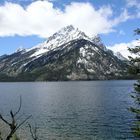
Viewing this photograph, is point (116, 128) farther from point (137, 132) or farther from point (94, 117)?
point (137, 132)

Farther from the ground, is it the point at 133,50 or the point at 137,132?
the point at 133,50

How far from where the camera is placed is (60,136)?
75.0 meters

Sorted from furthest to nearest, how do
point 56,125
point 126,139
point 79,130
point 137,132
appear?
point 56,125 < point 79,130 < point 126,139 < point 137,132

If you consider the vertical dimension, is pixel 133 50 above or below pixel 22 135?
above

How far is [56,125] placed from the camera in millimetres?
91625

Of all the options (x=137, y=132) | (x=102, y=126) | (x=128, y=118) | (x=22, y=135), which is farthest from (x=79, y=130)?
(x=137, y=132)

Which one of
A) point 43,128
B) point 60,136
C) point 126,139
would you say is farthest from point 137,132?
point 43,128

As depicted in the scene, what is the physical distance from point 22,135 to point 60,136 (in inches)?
360

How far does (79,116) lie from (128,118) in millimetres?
18725

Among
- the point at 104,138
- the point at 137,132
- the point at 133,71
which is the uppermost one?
the point at 133,71

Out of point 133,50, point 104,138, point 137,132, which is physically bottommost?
point 104,138

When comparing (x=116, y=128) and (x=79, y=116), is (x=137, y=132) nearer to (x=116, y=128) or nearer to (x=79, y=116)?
(x=116, y=128)

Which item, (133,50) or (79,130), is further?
(79,130)

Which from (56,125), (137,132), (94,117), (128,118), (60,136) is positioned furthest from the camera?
(94,117)
